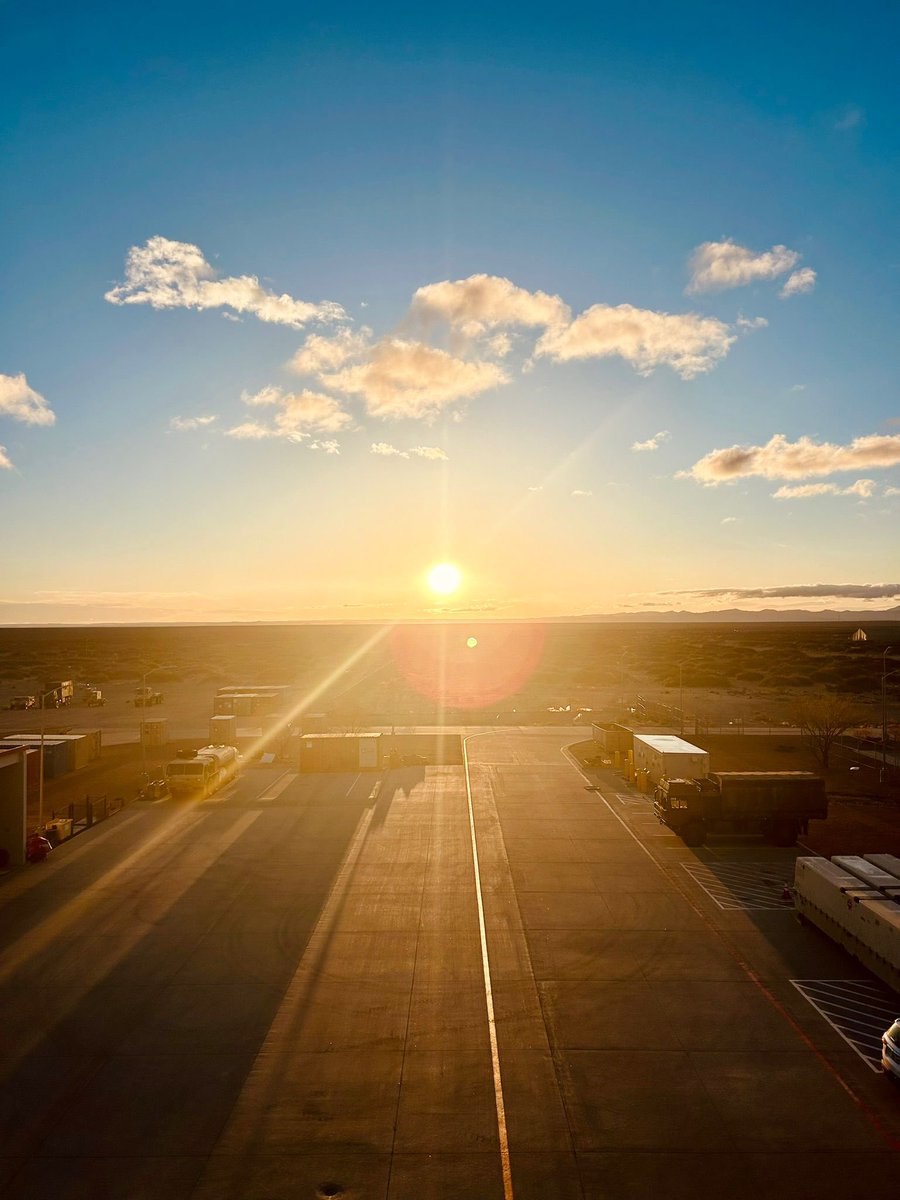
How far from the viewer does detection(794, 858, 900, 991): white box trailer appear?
21.9 m

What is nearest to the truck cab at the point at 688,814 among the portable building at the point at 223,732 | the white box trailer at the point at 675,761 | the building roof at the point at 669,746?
the white box trailer at the point at 675,761

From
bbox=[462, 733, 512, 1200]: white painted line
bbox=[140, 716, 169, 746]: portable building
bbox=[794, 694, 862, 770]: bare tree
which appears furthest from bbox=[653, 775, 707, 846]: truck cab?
bbox=[140, 716, 169, 746]: portable building

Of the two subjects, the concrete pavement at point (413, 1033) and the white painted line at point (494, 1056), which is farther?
the concrete pavement at point (413, 1033)

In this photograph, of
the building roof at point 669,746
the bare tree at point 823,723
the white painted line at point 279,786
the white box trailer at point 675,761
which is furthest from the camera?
the bare tree at point 823,723

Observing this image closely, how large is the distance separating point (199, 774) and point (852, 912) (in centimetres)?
3687

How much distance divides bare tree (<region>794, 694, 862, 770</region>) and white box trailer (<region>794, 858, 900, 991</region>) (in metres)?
35.2

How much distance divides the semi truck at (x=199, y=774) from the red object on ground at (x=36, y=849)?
38.1 feet

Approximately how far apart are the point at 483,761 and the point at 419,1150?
142 feet

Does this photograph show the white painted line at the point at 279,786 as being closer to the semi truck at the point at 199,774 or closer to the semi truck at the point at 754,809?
the semi truck at the point at 199,774

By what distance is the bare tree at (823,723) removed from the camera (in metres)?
59.2

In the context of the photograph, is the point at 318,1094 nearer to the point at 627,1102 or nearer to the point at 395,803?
the point at 627,1102

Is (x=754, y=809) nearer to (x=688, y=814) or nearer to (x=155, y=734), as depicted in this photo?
(x=688, y=814)

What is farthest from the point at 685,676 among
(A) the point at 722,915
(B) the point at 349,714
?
(A) the point at 722,915

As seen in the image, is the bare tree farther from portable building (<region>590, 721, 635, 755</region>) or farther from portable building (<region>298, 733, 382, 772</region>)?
portable building (<region>298, 733, 382, 772</region>)
